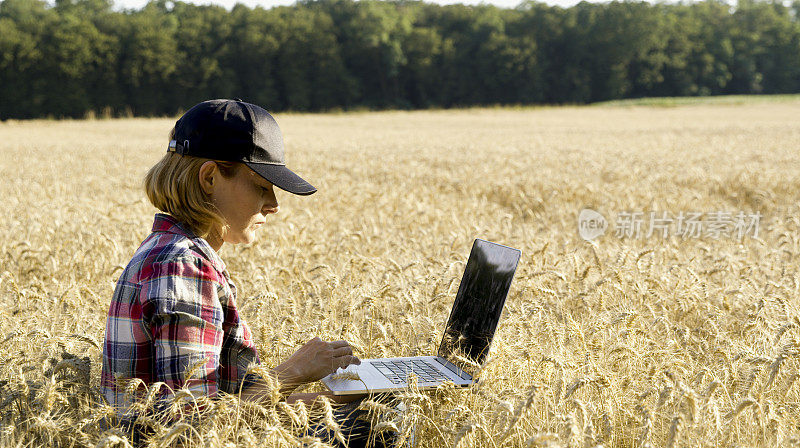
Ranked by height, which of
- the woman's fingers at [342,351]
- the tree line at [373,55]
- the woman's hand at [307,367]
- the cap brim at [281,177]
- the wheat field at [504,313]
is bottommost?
the wheat field at [504,313]

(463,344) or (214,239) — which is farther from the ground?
(214,239)

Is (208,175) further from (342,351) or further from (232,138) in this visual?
(342,351)

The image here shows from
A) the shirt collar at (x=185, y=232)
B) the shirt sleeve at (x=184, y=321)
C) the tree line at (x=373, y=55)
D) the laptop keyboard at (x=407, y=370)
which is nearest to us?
the shirt sleeve at (x=184, y=321)

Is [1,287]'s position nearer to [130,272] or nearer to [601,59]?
[130,272]

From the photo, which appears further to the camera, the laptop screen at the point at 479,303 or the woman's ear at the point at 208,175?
the laptop screen at the point at 479,303

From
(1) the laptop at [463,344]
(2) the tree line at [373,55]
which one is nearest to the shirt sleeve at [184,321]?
(1) the laptop at [463,344]

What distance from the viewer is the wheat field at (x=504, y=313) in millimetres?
2158

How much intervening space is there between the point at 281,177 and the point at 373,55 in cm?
6530

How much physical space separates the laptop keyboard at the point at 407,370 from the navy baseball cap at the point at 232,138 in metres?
0.78

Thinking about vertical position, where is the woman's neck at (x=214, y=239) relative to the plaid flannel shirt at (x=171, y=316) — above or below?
above

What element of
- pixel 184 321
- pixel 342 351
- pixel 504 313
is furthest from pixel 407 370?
pixel 504 313

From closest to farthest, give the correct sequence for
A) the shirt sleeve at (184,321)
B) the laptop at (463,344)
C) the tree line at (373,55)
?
the shirt sleeve at (184,321) → the laptop at (463,344) → the tree line at (373,55)

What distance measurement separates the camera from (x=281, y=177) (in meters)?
2.07

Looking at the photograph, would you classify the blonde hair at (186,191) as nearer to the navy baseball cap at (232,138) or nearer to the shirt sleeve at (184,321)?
the navy baseball cap at (232,138)
